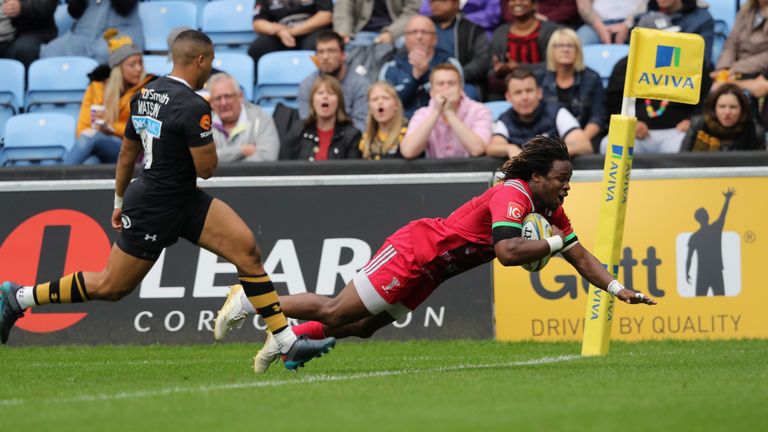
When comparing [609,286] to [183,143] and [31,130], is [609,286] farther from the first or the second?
[31,130]

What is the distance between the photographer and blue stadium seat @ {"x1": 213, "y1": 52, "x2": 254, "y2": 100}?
1565 centimetres

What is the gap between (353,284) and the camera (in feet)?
30.0

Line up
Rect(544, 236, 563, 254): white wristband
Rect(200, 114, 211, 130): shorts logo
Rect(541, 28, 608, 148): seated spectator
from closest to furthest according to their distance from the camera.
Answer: Rect(544, 236, 563, 254): white wristband → Rect(200, 114, 211, 130): shorts logo → Rect(541, 28, 608, 148): seated spectator

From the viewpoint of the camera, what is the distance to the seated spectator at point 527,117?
42.7 ft

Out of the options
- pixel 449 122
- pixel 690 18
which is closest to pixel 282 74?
pixel 449 122

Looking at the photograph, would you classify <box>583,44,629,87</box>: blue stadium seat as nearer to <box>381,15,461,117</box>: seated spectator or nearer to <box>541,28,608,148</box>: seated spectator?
<box>541,28,608,148</box>: seated spectator

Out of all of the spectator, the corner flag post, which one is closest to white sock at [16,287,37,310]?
the corner flag post

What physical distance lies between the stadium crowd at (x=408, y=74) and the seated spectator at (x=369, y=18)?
0.06 feet

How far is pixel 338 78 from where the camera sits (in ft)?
47.8

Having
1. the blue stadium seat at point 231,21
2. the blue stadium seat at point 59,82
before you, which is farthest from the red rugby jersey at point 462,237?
the blue stadium seat at point 231,21

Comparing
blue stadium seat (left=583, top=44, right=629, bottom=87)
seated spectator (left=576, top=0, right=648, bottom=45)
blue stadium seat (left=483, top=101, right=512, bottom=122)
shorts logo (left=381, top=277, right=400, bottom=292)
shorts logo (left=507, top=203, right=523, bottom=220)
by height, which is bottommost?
shorts logo (left=381, top=277, right=400, bottom=292)

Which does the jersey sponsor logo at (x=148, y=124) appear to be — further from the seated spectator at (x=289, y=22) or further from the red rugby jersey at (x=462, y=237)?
the seated spectator at (x=289, y=22)

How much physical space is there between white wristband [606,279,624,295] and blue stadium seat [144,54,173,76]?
27.4 ft

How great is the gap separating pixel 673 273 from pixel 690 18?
392 centimetres
